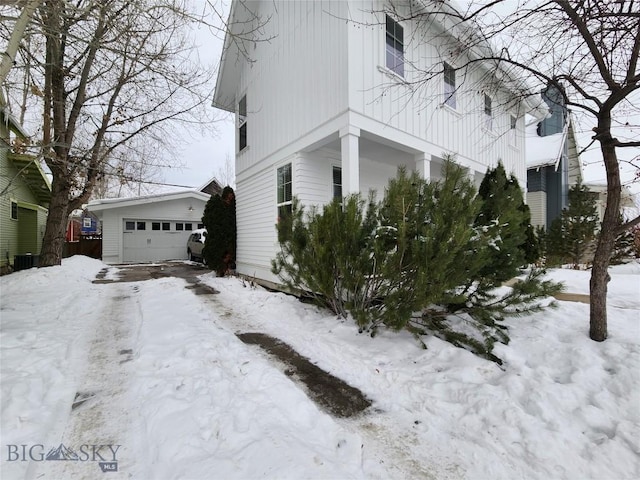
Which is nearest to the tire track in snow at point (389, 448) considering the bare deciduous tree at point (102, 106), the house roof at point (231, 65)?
the bare deciduous tree at point (102, 106)

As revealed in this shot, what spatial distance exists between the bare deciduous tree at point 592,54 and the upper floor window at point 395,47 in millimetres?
2782

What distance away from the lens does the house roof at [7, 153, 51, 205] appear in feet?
35.3

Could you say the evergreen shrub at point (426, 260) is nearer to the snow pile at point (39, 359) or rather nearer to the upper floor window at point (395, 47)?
the snow pile at point (39, 359)

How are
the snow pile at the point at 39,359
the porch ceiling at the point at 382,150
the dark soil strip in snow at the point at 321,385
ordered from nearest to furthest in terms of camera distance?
the snow pile at the point at 39,359 < the dark soil strip in snow at the point at 321,385 < the porch ceiling at the point at 382,150

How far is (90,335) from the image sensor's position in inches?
156

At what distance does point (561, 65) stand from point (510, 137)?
7981 mm

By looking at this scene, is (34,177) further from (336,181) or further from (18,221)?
(336,181)

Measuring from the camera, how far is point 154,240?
15711mm

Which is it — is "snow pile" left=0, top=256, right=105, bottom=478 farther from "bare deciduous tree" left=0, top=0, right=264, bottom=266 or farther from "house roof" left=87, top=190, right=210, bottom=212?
"house roof" left=87, top=190, right=210, bottom=212

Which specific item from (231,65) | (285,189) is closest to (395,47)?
(285,189)

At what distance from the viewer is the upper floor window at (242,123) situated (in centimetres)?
971

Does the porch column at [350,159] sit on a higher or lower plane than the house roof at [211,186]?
lower

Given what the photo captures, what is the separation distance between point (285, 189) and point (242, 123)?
4.16 m

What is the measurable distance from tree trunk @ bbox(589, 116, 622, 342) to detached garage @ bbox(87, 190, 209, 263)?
16.6m
